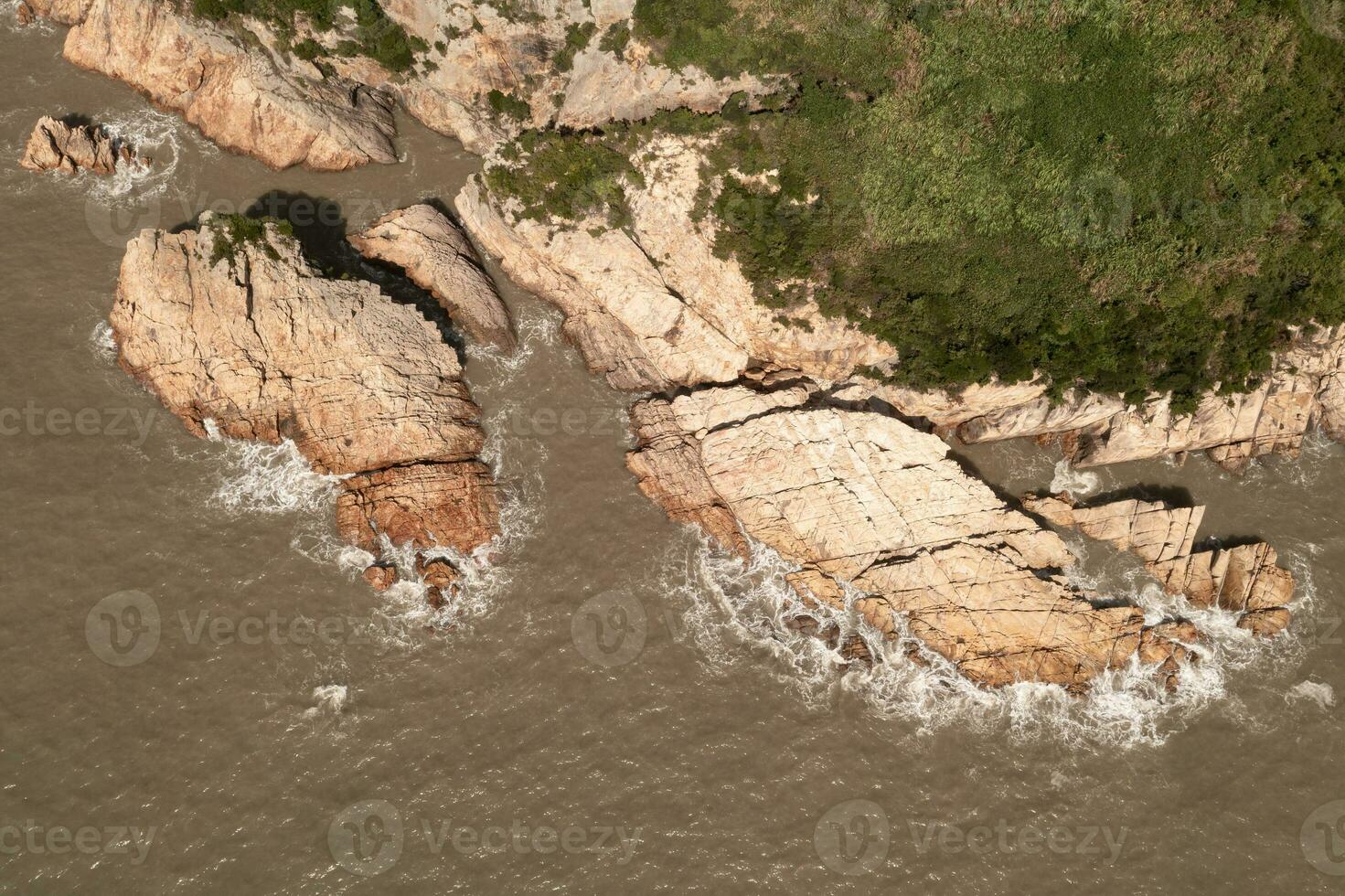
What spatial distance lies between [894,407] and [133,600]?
1100 inches

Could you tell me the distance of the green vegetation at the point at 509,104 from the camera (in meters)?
34.8

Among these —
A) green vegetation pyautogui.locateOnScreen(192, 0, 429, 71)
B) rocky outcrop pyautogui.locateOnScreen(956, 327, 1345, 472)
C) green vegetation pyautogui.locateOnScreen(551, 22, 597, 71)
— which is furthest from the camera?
green vegetation pyautogui.locateOnScreen(192, 0, 429, 71)

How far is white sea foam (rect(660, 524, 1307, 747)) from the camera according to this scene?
29.5 meters

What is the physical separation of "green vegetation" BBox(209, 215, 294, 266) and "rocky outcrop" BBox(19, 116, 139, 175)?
7462 mm

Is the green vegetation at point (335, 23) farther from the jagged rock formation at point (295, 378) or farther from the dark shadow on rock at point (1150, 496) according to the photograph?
the dark shadow on rock at point (1150, 496)

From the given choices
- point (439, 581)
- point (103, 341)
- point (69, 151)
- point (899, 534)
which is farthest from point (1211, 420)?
point (69, 151)

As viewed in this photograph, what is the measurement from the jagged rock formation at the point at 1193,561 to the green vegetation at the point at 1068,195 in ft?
15.2

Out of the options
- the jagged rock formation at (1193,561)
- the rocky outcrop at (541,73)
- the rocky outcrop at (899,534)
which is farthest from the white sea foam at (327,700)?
the jagged rock formation at (1193,561)

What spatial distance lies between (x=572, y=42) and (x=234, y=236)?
15.2 m

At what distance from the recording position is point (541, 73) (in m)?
34.6

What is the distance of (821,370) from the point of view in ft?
106

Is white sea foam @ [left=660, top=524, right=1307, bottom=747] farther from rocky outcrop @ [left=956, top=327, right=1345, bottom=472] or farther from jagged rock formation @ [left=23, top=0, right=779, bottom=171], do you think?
jagged rock formation @ [left=23, top=0, right=779, bottom=171]

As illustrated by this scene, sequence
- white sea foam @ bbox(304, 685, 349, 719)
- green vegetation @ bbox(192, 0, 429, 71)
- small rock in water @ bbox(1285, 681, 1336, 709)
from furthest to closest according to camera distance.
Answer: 1. green vegetation @ bbox(192, 0, 429, 71)
2. small rock in water @ bbox(1285, 681, 1336, 709)
3. white sea foam @ bbox(304, 685, 349, 719)

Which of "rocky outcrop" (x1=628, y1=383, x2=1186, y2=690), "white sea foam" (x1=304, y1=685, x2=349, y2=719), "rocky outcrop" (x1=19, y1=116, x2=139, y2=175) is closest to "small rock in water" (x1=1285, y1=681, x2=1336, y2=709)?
"rocky outcrop" (x1=628, y1=383, x2=1186, y2=690)
